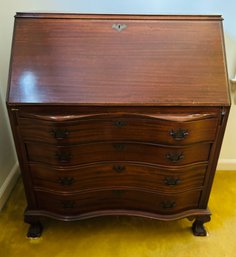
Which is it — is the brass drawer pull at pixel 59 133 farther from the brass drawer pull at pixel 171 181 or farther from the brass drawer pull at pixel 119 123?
the brass drawer pull at pixel 171 181

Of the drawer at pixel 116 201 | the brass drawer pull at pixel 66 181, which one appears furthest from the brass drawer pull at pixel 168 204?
the brass drawer pull at pixel 66 181

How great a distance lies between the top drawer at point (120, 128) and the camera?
1.16 m

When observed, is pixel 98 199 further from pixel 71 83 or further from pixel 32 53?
pixel 32 53

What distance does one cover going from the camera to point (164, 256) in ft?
4.83

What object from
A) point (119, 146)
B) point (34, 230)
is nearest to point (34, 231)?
point (34, 230)

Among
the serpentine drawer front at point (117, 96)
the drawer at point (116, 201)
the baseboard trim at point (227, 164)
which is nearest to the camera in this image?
the serpentine drawer front at point (117, 96)

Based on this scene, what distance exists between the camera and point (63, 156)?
4.18ft

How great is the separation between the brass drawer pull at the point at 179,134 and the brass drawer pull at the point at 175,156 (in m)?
0.10

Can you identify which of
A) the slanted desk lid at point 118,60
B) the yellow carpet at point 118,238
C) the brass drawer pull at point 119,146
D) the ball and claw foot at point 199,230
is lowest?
the yellow carpet at point 118,238

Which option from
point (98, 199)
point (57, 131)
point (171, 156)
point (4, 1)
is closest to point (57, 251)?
point (98, 199)

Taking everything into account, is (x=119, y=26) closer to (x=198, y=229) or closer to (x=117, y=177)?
(x=117, y=177)

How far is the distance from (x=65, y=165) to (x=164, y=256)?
2.55 feet

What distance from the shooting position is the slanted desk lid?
3.80 ft

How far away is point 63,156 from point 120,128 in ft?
1.06
